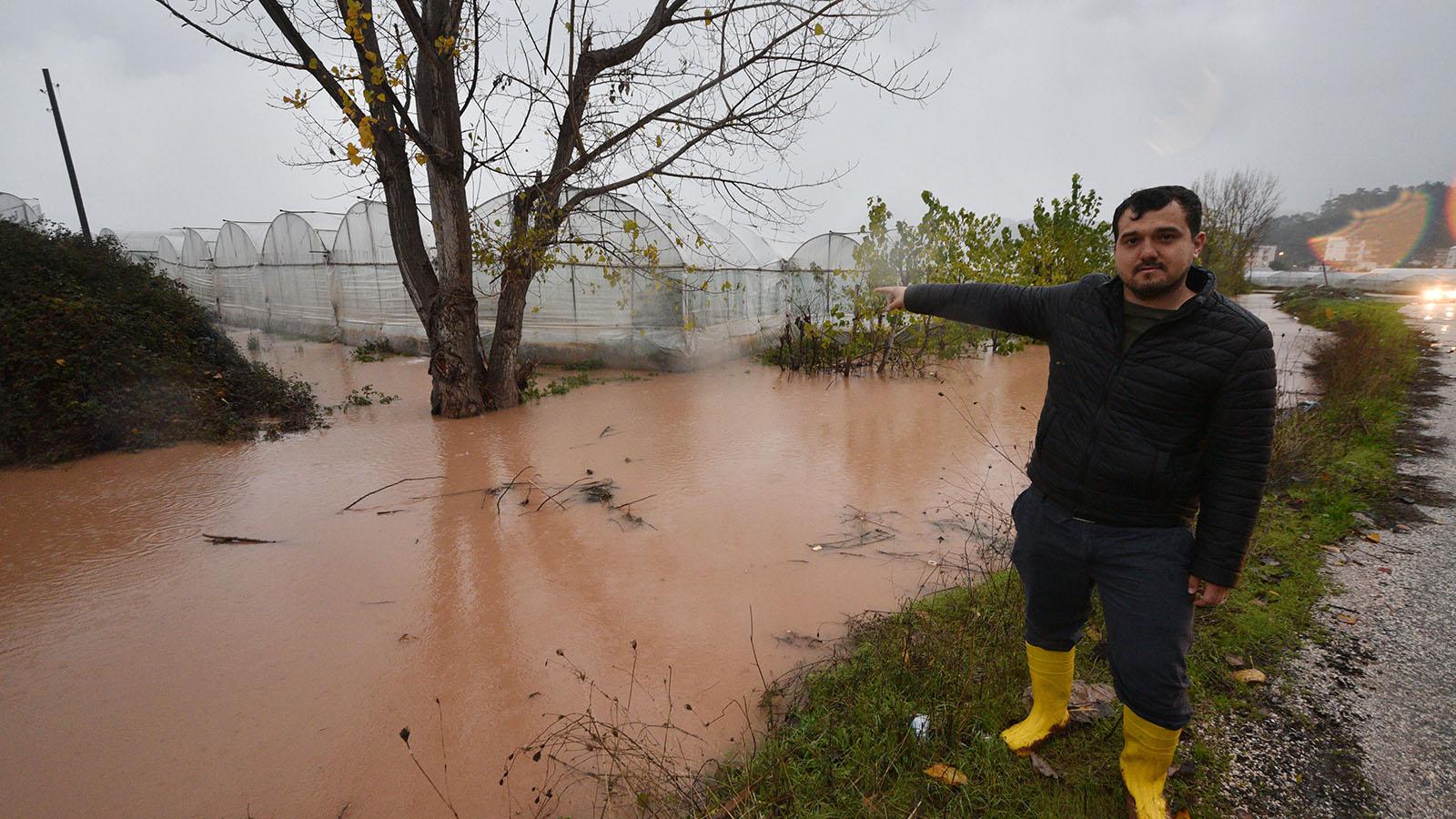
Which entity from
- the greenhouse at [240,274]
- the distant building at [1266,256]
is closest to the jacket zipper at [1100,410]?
the greenhouse at [240,274]

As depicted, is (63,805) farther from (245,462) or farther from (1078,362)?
(245,462)

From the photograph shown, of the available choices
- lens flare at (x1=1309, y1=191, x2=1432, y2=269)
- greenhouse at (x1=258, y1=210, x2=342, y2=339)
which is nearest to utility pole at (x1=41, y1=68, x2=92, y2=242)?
greenhouse at (x1=258, y1=210, x2=342, y2=339)

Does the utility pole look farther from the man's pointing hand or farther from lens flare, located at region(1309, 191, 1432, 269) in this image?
lens flare, located at region(1309, 191, 1432, 269)

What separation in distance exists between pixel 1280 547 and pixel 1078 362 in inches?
134

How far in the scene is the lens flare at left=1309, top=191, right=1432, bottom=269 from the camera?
51.8 meters

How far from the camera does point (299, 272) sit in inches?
658

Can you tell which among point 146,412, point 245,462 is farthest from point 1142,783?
point 146,412

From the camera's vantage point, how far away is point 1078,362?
7.11 ft

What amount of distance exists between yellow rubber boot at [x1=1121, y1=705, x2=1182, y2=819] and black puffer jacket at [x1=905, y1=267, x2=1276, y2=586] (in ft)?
1.97

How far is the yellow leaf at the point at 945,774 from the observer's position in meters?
2.39

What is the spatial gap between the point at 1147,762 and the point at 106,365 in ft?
31.9

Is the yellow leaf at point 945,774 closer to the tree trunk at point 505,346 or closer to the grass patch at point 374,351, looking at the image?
the tree trunk at point 505,346

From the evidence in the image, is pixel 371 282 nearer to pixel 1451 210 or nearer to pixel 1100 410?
pixel 1100 410

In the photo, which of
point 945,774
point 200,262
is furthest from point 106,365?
point 200,262
